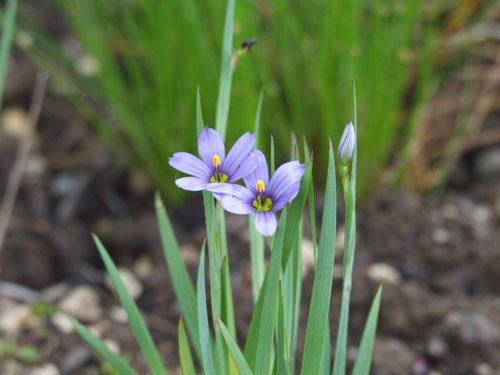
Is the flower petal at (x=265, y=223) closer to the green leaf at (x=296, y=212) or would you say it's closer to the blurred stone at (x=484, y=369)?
the green leaf at (x=296, y=212)

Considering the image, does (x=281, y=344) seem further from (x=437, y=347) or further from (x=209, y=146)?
(x=437, y=347)

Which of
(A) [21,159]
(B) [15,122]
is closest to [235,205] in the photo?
(A) [21,159]

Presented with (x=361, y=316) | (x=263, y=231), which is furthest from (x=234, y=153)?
(x=361, y=316)

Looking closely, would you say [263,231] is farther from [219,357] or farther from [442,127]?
[442,127]

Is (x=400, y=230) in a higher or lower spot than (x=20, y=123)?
lower

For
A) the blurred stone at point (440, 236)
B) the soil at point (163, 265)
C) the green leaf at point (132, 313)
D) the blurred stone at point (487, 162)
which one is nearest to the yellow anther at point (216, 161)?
the green leaf at point (132, 313)

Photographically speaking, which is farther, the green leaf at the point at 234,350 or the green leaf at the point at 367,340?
the green leaf at the point at 367,340
